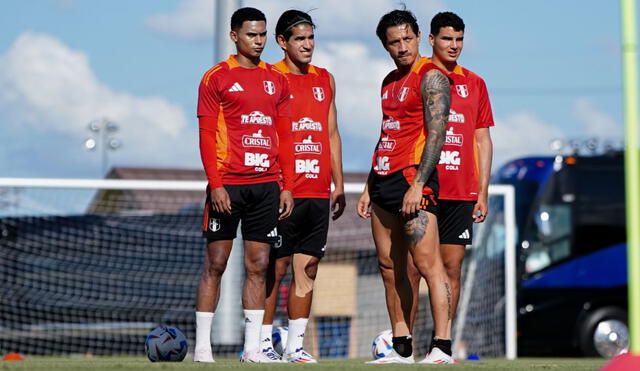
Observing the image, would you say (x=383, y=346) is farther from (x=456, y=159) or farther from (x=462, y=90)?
(x=462, y=90)

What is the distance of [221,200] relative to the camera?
6.95 meters

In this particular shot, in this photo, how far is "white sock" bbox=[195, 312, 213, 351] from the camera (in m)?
7.10

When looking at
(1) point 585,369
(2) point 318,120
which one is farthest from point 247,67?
(1) point 585,369

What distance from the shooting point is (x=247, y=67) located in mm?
7258

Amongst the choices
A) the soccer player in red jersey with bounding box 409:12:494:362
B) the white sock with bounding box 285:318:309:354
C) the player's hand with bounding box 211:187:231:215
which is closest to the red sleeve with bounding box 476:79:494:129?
the soccer player in red jersey with bounding box 409:12:494:362

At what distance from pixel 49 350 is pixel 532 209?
298 inches

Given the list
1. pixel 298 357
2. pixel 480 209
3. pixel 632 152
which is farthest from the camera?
pixel 480 209

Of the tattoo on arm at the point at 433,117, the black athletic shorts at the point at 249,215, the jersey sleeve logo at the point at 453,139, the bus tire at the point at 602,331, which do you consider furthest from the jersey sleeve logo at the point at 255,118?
the bus tire at the point at 602,331

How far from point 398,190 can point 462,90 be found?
113cm

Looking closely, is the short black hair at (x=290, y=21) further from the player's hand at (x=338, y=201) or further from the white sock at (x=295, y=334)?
the white sock at (x=295, y=334)

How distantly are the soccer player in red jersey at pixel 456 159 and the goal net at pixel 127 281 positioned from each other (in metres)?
7.67

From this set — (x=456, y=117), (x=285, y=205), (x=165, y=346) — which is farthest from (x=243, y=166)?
(x=456, y=117)

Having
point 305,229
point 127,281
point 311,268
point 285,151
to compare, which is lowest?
point 127,281

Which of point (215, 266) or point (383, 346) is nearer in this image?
point (215, 266)
